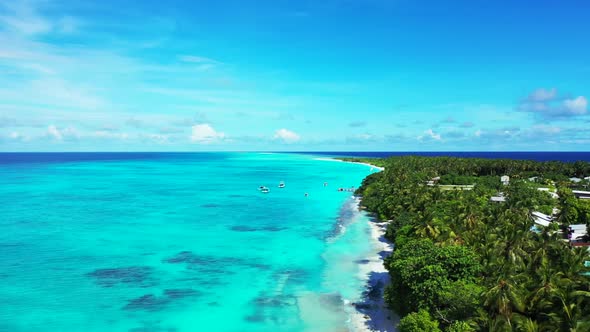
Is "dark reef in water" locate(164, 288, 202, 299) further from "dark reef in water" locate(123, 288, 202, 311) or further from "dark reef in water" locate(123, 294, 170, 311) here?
"dark reef in water" locate(123, 294, 170, 311)

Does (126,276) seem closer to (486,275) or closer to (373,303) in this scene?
(373,303)

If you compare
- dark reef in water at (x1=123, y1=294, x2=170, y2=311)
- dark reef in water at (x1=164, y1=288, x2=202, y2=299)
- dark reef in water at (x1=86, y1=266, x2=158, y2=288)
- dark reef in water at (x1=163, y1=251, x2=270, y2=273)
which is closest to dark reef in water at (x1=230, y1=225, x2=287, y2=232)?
dark reef in water at (x1=163, y1=251, x2=270, y2=273)

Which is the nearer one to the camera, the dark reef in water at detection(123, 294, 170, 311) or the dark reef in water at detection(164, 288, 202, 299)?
the dark reef in water at detection(123, 294, 170, 311)

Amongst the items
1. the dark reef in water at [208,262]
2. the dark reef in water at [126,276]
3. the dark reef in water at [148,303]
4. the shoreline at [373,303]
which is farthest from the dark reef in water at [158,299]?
the shoreline at [373,303]

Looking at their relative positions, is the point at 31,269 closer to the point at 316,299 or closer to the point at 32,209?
the point at 316,299

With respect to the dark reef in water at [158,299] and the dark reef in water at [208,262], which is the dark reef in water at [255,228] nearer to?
the dark reef in water at [208,262]

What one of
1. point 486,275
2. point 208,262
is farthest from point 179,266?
point 486,275
